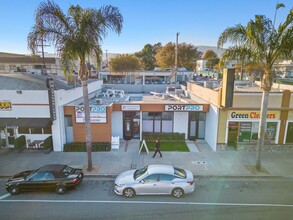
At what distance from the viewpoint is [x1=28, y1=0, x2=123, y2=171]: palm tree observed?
36.8 ft

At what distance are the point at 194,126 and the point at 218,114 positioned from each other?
3.65m

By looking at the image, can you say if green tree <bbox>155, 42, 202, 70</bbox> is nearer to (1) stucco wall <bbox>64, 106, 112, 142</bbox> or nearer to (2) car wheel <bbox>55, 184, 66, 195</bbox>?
(1) stucco wall <bbox>64, 106, 112, 142</bbox>

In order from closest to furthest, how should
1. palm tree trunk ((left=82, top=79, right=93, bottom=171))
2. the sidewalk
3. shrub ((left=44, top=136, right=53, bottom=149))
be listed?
palm tree trunk ((left=82, top=79, right=93, bottom=171)) < the sidewalk < shrub ((left=44, top=136, right=53, bottom=149))

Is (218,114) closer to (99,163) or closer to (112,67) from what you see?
(99,163)

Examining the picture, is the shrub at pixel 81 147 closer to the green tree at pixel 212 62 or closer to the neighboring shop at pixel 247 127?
the neighboring shop at pixel 247 127

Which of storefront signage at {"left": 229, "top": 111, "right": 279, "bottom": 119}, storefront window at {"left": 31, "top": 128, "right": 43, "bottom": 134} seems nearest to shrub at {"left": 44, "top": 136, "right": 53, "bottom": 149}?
storefront window at {"left": 31, "top": 128, "right": 43, "bottom": 134}

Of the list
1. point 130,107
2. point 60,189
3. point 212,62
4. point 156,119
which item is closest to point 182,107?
point 156,119

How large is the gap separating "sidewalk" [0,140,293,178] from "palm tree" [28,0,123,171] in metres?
5.84

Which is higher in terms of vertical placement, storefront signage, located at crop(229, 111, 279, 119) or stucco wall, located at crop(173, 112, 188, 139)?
storefront signage, located at crop(229, 111, 279, 119)

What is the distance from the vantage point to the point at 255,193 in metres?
10.5

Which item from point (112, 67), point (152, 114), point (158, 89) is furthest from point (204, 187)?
point (112, 67)

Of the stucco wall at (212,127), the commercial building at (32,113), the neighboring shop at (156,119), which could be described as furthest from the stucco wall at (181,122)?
the commercial building at (32,113)

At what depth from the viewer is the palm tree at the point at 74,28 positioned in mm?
11227

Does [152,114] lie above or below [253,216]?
above
